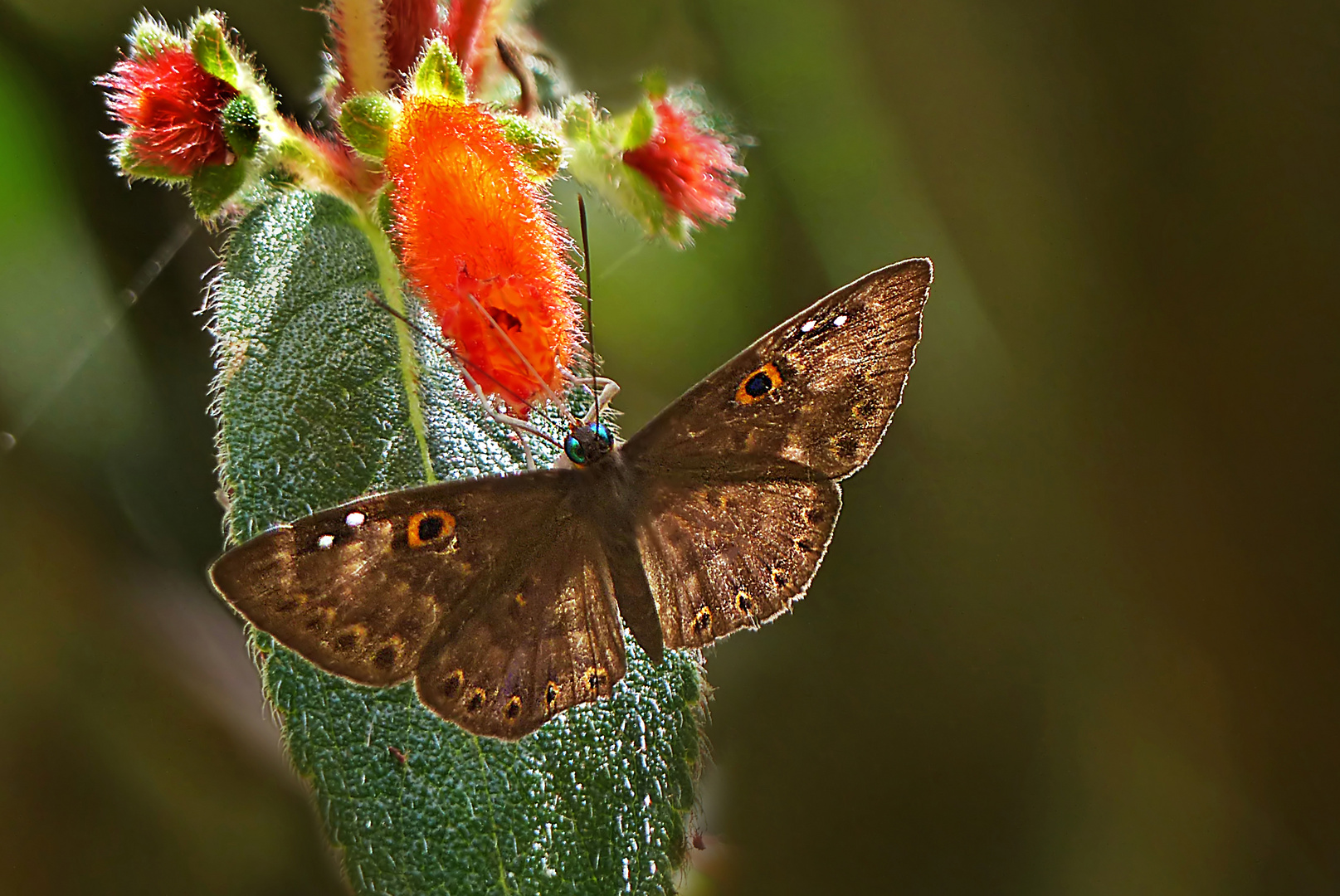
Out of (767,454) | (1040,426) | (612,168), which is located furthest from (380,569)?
(1040,426)

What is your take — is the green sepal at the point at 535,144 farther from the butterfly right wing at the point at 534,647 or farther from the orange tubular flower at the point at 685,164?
the butterfly right wing at the point at 534,647

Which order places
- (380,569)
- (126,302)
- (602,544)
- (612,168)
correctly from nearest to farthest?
(380,569)
(602,544)
(612,168)
(126,302)

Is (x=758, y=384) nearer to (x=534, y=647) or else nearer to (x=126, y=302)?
(x=534, y=647)

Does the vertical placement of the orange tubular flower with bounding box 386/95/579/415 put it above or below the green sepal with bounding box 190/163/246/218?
below

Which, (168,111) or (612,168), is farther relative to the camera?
(612,168)

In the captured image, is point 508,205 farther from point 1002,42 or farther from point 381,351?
point 1002,42

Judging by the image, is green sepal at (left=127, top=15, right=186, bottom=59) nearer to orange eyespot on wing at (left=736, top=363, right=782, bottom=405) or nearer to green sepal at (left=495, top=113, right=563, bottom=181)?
green sepal at (left=495, top=113, right=563, bottom=181)

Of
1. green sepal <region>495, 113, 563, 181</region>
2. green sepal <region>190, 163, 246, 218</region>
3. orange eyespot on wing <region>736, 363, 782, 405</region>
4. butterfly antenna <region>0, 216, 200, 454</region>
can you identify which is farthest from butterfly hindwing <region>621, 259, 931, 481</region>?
butterfly antenna <region>0, 216, 200, 454</region>
